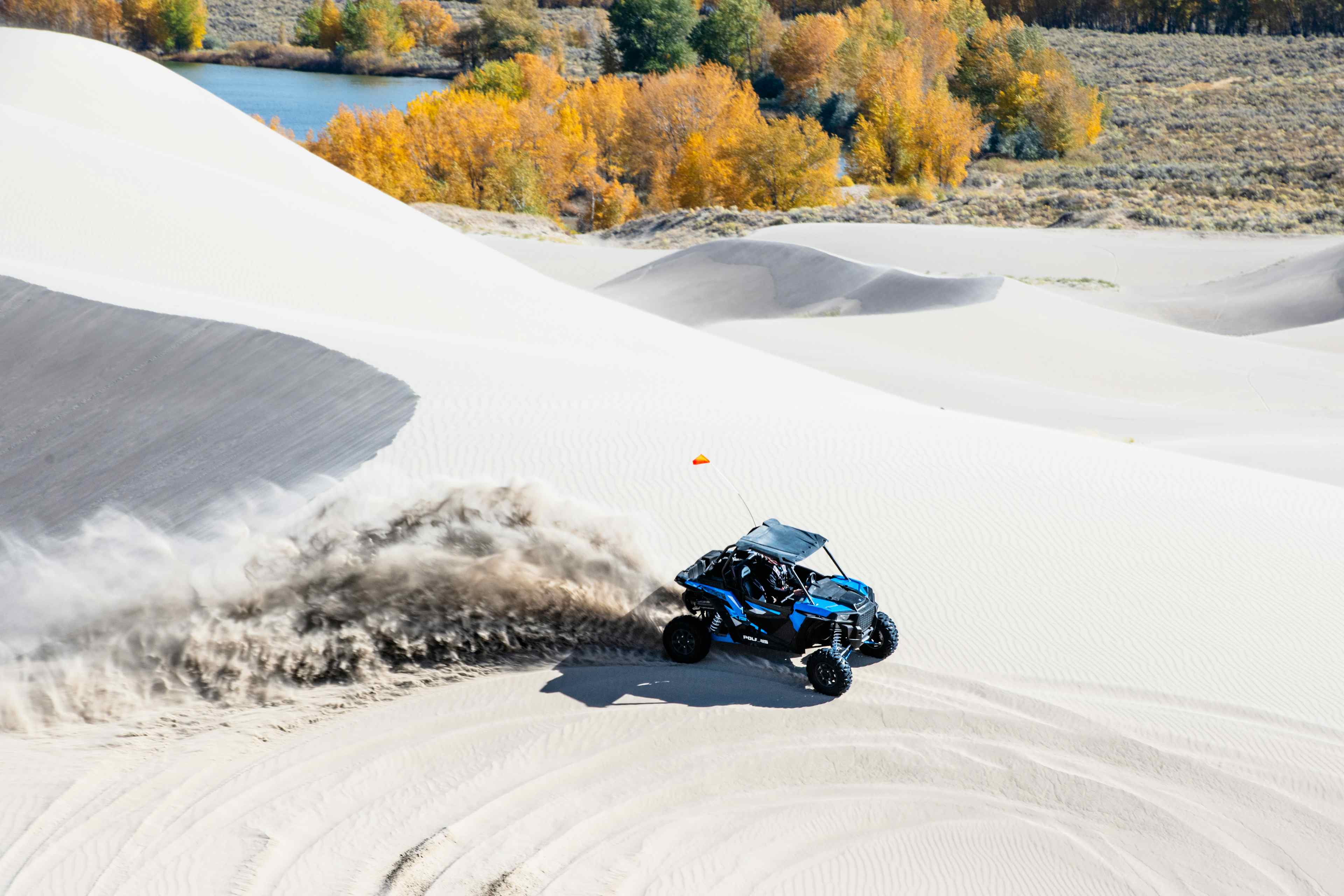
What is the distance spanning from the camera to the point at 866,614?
258 inches

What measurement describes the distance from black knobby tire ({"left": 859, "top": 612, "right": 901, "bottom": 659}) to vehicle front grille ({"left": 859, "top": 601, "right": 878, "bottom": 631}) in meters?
0.15

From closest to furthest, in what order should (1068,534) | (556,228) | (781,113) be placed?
1. (1068,534)
2. (556,228)
3. (781,113)

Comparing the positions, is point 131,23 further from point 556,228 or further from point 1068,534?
point 1068,534

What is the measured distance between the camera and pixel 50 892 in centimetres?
477

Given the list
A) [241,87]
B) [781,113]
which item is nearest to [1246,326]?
[781,113]

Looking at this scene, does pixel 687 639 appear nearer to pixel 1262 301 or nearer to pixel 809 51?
pixel 1262 301

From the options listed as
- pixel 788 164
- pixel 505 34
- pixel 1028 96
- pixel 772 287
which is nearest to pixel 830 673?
pixel 772 287

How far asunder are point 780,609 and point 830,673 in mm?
489

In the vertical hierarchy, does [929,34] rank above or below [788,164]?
above

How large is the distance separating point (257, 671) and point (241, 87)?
7559 cm

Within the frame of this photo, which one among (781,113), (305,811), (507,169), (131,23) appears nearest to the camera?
(305,811)

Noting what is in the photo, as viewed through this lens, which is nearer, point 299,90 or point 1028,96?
point 1028,96

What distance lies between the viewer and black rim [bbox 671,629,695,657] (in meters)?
6.82

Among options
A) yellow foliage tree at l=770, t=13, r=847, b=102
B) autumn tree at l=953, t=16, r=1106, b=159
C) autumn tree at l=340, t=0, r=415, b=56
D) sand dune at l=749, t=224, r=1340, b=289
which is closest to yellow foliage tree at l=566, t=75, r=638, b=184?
yellow foliage tree at l=770, t=13, r=847, b=102
